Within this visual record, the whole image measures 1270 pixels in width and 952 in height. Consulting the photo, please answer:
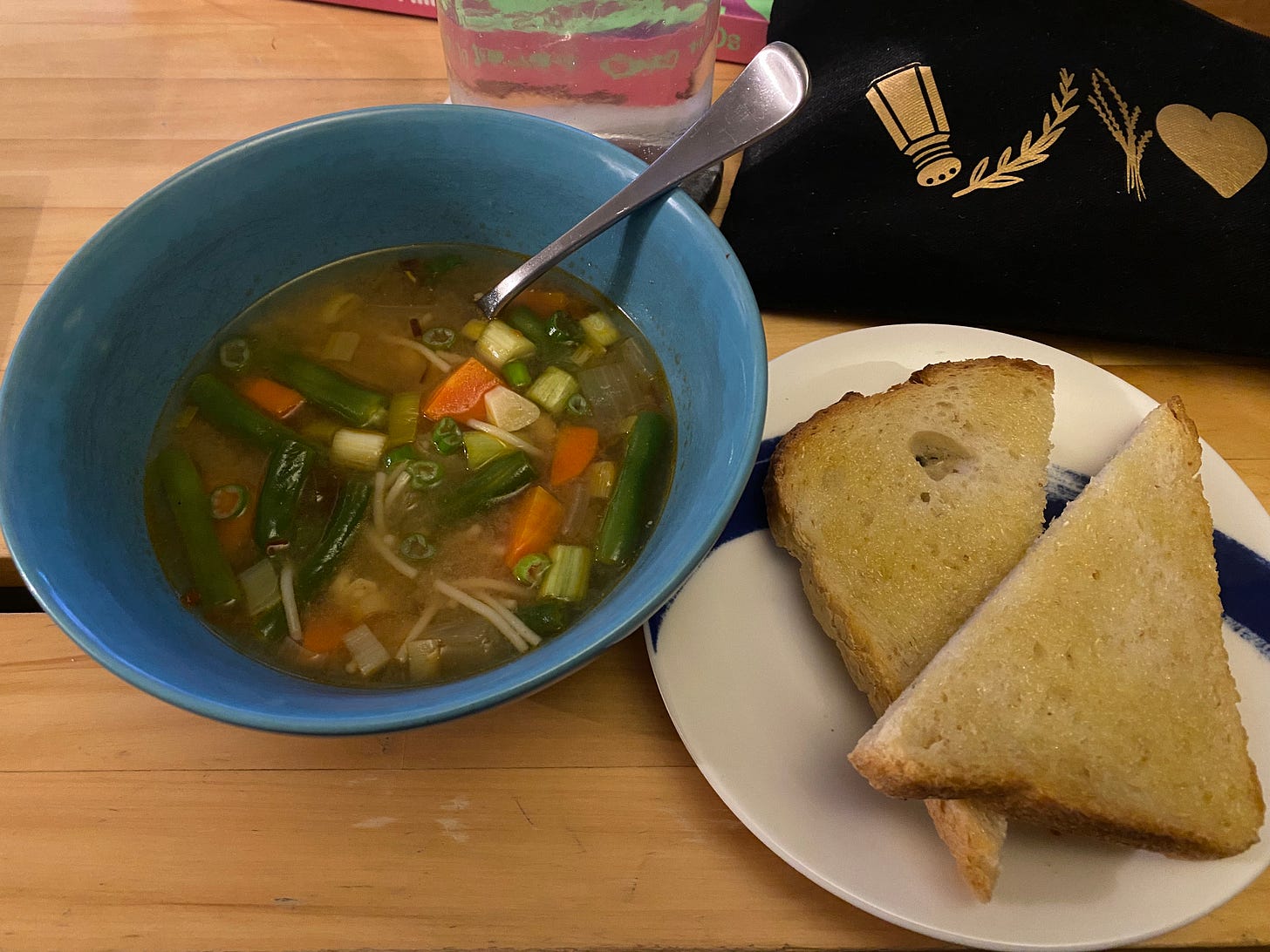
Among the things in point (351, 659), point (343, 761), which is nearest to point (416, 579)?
point (351, 659)

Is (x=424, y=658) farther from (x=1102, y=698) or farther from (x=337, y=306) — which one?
(x=1102, y=698)

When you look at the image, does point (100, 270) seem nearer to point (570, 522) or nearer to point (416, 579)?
point (416, 579)

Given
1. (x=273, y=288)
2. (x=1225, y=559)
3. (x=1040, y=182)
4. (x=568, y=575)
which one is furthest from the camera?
(x=1040, y=182)

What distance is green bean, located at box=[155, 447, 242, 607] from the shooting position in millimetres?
1156

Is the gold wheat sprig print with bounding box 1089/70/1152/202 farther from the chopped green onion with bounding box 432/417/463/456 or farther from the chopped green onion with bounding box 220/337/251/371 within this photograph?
the chopped green onion with bounding box 220/337/251/371

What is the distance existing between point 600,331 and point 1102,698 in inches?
36.1

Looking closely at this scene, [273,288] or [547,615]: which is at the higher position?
[273,288]

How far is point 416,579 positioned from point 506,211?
0.62 meters

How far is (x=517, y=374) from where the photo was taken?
1419 mm

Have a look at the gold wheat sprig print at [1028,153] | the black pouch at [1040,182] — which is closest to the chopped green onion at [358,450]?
the black pouch at [1040,182]

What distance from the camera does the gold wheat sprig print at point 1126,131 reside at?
4.94 feet

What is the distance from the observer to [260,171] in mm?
1260

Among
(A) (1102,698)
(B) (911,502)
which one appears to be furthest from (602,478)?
(A) (1102,698)

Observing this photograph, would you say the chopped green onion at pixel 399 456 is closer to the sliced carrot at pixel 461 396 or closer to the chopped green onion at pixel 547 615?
the sliced carrot at pixel 461 396
